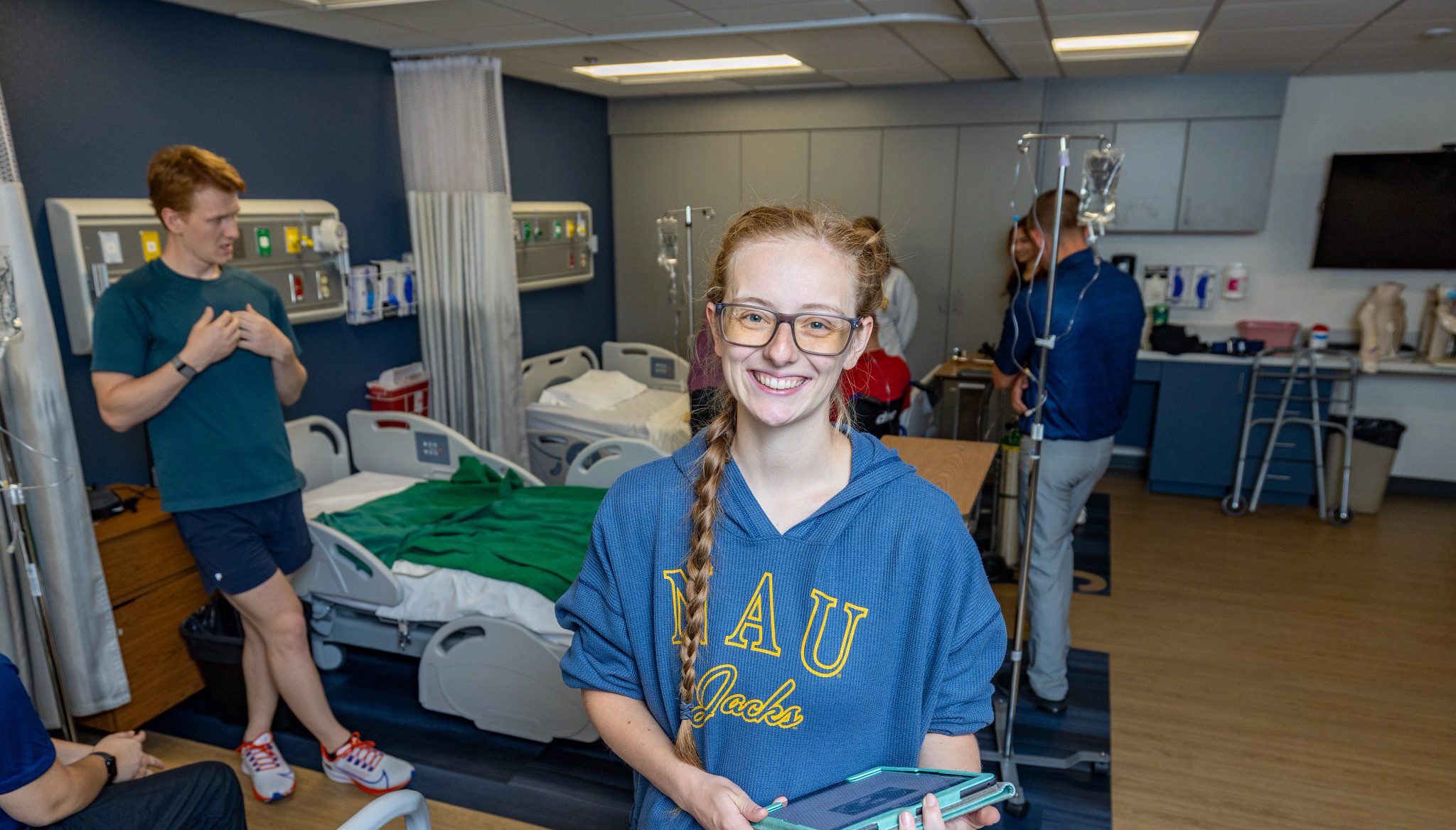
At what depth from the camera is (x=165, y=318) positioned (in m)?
2.37

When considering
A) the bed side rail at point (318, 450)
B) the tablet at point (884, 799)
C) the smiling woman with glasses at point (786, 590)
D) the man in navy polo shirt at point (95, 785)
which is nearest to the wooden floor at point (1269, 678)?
the man in navy polo shirt at point (95, 785)

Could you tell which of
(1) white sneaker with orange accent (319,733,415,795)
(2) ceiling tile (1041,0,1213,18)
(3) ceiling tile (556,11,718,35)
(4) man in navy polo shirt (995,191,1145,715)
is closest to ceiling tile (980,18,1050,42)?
(2) ceiling tile (1041,0,1213,18)

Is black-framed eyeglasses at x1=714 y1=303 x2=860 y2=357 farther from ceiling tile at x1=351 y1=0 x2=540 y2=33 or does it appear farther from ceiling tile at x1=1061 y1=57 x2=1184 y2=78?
ceiling tile at x1=1061 y1=57 x2=1184 y2=78

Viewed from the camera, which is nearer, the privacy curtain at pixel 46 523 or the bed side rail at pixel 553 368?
the privacy curtain at pixel 46 523

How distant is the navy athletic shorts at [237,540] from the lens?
242 cm

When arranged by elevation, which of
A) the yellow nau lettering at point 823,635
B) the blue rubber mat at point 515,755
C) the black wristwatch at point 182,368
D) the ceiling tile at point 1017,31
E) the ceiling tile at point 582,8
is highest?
the ceiling tile at point 1017,31

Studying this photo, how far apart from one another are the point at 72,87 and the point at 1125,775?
159 inches

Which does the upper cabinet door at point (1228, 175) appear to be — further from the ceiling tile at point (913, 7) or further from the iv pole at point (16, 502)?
the iv pole at point (16, 502)

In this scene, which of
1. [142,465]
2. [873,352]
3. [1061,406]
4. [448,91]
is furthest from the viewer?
[448,91]

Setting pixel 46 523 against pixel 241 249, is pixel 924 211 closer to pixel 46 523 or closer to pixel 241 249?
pixel 241 249

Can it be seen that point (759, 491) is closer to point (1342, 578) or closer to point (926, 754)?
point (926, 754)

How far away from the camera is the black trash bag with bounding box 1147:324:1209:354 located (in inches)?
211

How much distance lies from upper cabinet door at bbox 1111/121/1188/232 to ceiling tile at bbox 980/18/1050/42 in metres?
1.58

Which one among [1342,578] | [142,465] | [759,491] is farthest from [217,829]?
[1342,578]
